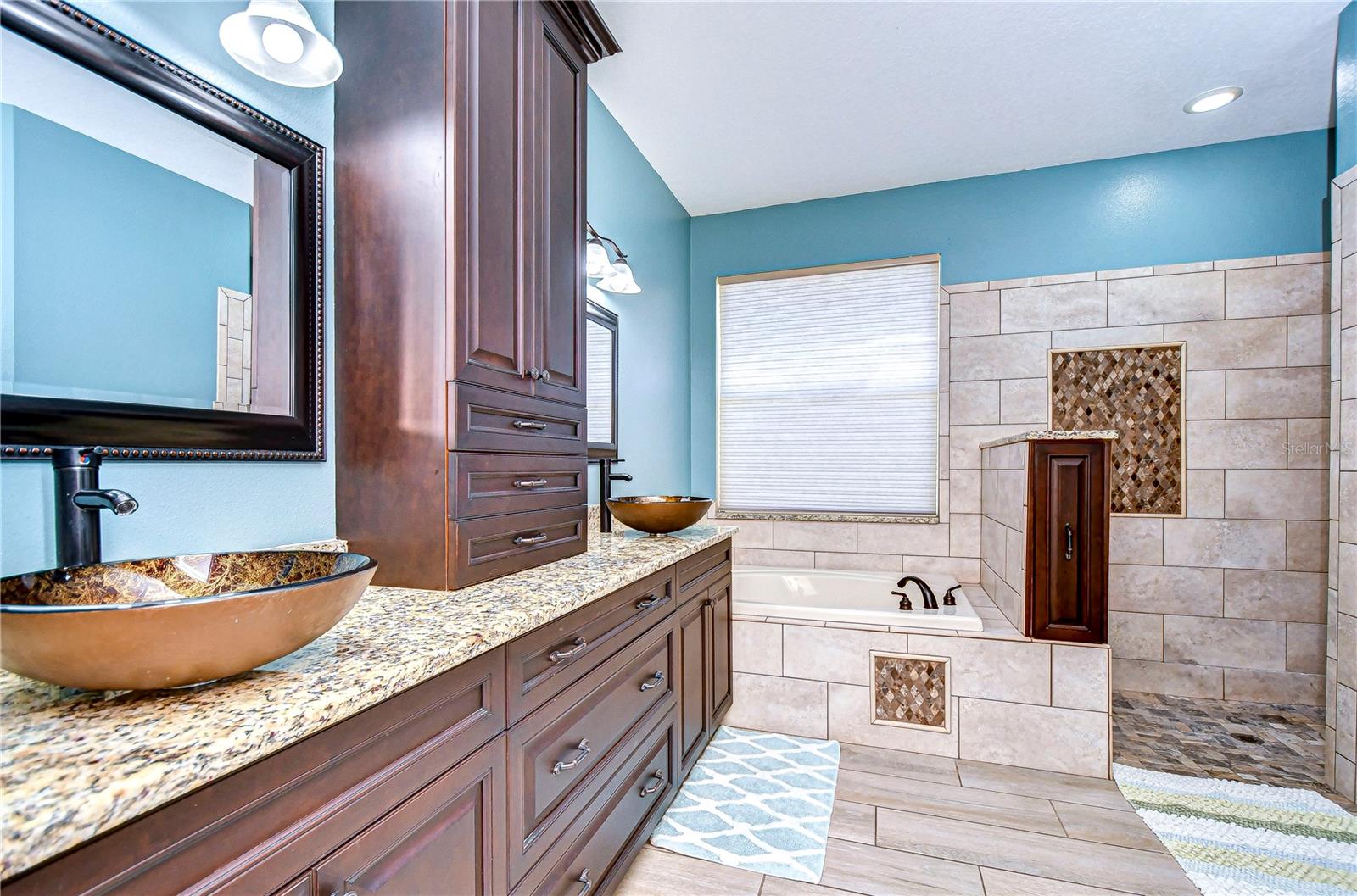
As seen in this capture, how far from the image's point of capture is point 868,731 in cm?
260

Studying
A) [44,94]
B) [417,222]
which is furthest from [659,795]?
[44,94]

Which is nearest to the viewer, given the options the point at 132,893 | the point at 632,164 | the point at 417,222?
the point at 132,893

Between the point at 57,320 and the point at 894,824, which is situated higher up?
the point at 57,320

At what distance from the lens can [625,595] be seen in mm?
1569

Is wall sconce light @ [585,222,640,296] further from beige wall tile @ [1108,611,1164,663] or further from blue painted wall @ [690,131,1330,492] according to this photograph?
beige wall tile @ [1108,611,1164,663]

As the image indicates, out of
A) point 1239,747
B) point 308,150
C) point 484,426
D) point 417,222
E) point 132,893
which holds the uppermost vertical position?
point 308,150

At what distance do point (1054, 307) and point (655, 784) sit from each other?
3.23 meters

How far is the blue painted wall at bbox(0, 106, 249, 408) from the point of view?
3.00 feet

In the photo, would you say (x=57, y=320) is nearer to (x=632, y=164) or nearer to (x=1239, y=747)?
(x=632, y=164)

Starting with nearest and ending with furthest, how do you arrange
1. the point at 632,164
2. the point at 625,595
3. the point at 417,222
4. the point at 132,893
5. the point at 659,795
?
the point at 132,893 < the point at 417,222 < the point at 625,595 < the point at 659,795 < the point at 632,164

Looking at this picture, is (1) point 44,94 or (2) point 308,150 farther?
(2) point 308,150

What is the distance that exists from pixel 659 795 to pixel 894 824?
0.82 m

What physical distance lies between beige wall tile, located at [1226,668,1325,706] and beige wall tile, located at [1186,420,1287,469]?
1.04m

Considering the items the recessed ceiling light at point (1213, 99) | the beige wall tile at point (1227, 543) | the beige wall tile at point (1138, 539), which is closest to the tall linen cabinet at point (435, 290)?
the recessed ceiling light at point (1213, 99)
